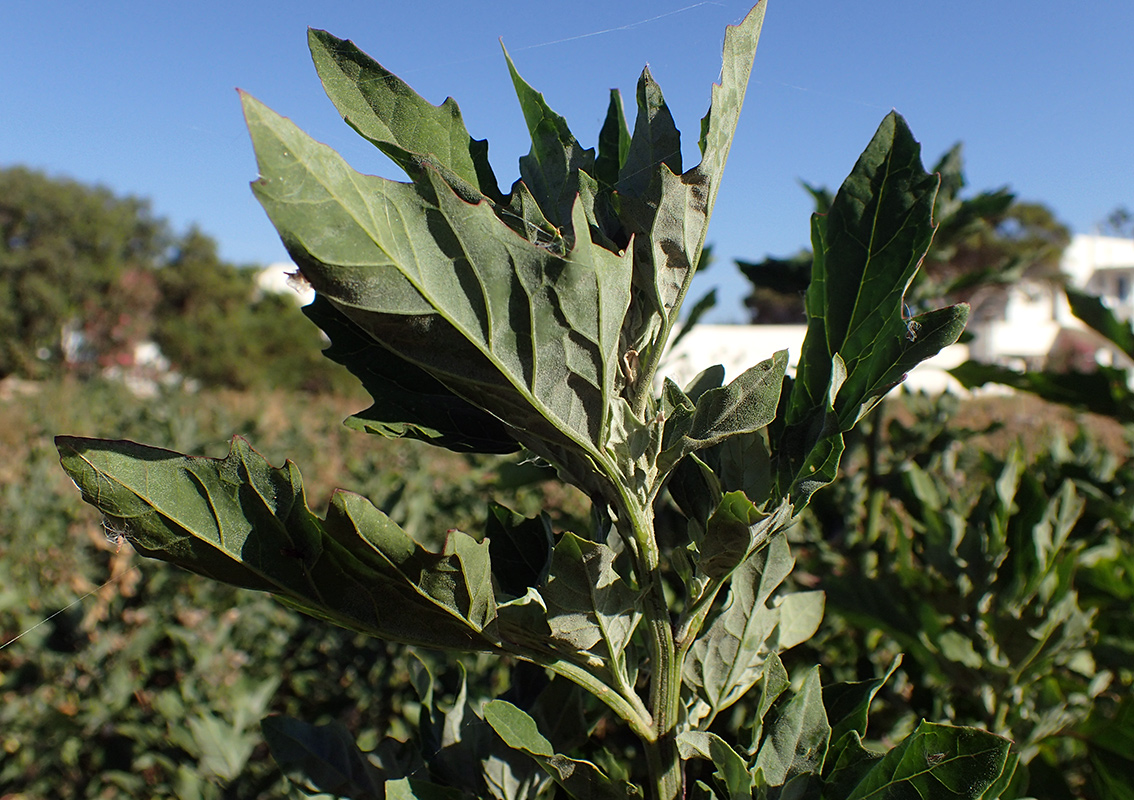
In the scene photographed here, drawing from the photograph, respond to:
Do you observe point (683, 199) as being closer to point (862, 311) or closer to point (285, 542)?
point (862, 311)

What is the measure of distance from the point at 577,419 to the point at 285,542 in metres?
0.28

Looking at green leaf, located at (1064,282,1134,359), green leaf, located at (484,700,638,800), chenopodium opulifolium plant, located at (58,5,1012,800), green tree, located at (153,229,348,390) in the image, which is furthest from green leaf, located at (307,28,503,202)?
green tree, located at (153,229,348,390)

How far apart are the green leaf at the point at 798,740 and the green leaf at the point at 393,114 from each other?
0.59 m

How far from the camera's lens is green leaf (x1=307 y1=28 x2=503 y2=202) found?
2.24 ft

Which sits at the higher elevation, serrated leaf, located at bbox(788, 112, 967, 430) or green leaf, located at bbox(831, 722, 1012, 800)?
serrated leaf, located at bbox(788, 112, 967, 430)

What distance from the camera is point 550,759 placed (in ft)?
2.68

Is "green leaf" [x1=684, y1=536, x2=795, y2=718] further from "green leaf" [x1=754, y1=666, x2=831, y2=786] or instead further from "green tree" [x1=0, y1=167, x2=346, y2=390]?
"green tree" [x1=0, y1=167, x2=346, y2=390]

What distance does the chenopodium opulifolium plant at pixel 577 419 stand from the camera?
62 centimetres

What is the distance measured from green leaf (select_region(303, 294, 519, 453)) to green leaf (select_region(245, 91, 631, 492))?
6.1 inches

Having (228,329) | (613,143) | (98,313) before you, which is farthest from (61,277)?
(613,143)

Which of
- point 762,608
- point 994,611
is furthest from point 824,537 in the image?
point 762,608

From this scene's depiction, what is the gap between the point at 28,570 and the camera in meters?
3.95

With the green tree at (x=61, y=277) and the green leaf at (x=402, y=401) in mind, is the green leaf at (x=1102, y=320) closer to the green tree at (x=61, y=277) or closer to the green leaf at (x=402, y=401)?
the green leaf at (x=402, y=401)

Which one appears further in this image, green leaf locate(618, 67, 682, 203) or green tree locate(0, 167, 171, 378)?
green tree locate(0, 167, 171, 378)
